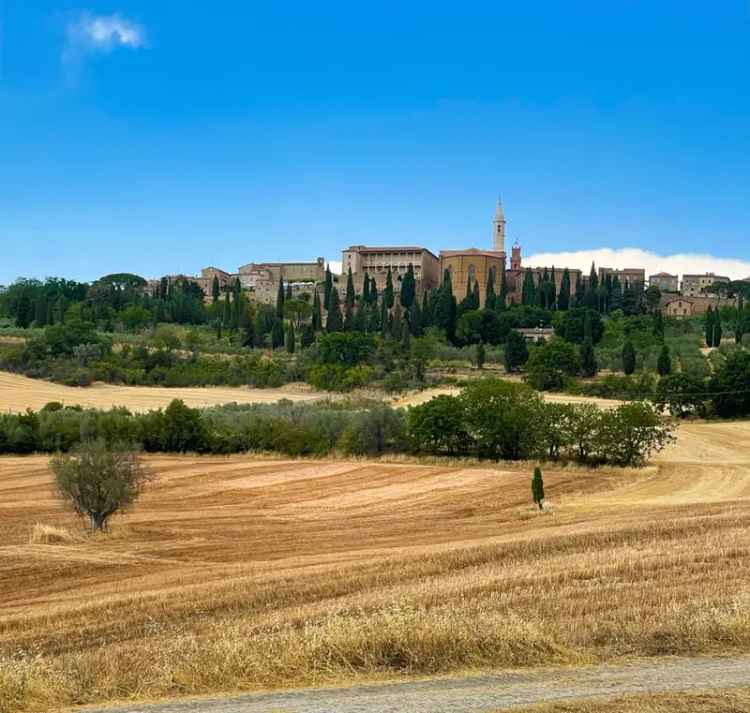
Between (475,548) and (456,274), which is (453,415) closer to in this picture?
(475,548)

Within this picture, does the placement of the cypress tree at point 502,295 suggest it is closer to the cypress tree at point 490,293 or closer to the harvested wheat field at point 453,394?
the cypress tree at point 490,293

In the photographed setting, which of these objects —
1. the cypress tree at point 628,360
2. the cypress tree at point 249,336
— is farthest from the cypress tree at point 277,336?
the cypress tree at point 628,360

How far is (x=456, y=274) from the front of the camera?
481ft

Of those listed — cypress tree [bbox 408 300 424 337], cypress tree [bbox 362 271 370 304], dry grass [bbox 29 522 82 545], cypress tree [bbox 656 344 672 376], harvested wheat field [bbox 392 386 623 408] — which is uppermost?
cypress tree [bbox 362 271 370 304]

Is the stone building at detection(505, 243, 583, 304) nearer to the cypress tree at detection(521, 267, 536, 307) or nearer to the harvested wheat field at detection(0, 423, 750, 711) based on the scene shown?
the cypress tree at detection(521, 267, 536, 307)

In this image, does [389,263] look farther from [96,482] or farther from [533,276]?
[96,482]

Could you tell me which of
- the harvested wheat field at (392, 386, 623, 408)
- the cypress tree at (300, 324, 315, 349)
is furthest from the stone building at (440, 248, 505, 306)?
the harvested wheat field at (392, 386, 623, 408)

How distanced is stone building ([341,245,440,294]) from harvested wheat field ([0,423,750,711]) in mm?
112445

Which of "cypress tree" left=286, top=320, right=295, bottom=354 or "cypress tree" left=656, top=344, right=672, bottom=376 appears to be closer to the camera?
"cypress tree" left=656, top=344, right=672, bottom=376

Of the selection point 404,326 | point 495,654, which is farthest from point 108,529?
point 404,326

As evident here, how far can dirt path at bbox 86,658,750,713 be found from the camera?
7.23 meters

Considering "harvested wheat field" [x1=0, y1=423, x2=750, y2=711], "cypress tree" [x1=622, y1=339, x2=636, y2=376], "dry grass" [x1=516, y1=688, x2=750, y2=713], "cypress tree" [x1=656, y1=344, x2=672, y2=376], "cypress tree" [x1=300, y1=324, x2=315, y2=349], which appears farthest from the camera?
"cypress tree" [x1=300, y1=324, x2=315, y2=349]

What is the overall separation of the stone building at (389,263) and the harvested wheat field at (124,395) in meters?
69.0

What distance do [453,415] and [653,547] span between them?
30058 mm
